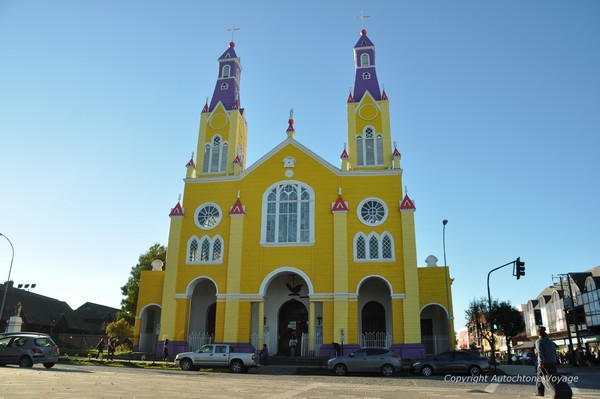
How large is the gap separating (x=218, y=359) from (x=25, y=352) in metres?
8.35

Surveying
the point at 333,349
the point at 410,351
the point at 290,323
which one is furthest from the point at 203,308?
the point at 410,351

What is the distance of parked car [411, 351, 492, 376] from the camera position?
854 inches

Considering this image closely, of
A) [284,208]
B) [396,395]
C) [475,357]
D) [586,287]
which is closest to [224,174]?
[284,208]

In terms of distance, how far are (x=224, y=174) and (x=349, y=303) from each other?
1362 centimetres

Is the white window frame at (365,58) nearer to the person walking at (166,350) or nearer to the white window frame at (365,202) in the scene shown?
the white window frame at (365,202)

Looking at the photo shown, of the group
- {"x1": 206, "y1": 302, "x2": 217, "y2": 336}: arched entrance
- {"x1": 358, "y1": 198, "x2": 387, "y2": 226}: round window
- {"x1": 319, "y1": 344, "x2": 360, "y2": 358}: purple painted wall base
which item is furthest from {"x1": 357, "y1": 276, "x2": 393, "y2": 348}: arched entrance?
{"x1": 206, "y1": 302, "x2": 217, "y2": 336}: arched entrance

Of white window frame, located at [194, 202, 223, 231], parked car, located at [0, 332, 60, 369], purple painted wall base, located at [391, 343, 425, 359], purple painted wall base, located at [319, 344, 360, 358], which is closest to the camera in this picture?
parked car, located at [0, 332, 60, 369]

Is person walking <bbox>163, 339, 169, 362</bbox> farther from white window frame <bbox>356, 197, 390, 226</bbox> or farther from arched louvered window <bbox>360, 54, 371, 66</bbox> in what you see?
arched louvered window <bbox>360, 54, 371, 66</bbox>

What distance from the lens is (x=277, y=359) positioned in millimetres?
27422

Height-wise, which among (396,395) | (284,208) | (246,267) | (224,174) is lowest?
(396,395)

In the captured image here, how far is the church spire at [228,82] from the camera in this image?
38.0m

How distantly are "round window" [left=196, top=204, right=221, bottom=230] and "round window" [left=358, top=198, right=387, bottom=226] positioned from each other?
33.5ft

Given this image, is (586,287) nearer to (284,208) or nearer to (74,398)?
(284,208)

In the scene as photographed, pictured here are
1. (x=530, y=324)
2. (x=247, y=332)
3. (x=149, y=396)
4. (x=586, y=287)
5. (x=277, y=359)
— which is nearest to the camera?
(x=149, y=396)
